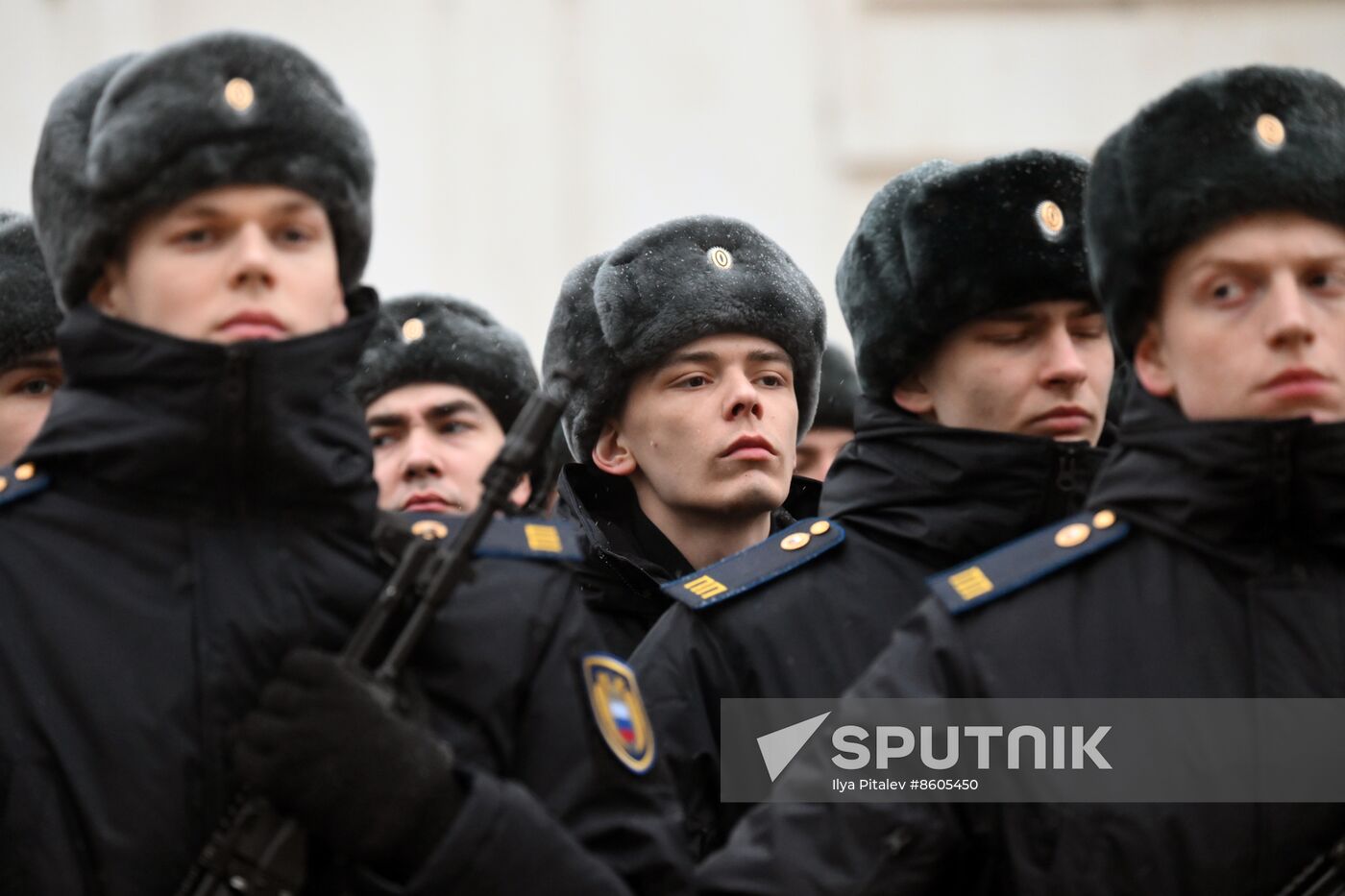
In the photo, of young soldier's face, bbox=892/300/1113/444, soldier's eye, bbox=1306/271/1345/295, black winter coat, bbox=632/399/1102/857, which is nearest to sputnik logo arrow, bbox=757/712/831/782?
black winter coat, bbox=632/399/1102/857

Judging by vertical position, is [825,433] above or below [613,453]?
above

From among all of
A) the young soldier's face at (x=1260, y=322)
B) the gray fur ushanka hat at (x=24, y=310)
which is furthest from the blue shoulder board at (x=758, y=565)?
the gray fur ushanka hat at (x=24, y=310)

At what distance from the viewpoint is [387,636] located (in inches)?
154

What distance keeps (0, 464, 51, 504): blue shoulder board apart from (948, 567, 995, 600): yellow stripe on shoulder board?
144 centimetres

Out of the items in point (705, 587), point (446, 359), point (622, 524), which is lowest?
point (705, 587)

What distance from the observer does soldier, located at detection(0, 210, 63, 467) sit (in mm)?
5355

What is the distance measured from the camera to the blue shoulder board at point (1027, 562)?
13.7 ft

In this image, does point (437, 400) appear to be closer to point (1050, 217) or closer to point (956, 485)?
point (956, 485)

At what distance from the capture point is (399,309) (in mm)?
6258

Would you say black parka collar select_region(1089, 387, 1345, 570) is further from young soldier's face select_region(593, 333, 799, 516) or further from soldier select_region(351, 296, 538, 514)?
soldier select_region(351, 296, 538, 514)

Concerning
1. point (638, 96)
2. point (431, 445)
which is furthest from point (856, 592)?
point (638, 96)

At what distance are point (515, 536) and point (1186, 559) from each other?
107 centimetres

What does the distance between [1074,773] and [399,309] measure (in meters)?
2.71

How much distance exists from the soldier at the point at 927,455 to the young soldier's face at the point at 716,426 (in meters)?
0.41
